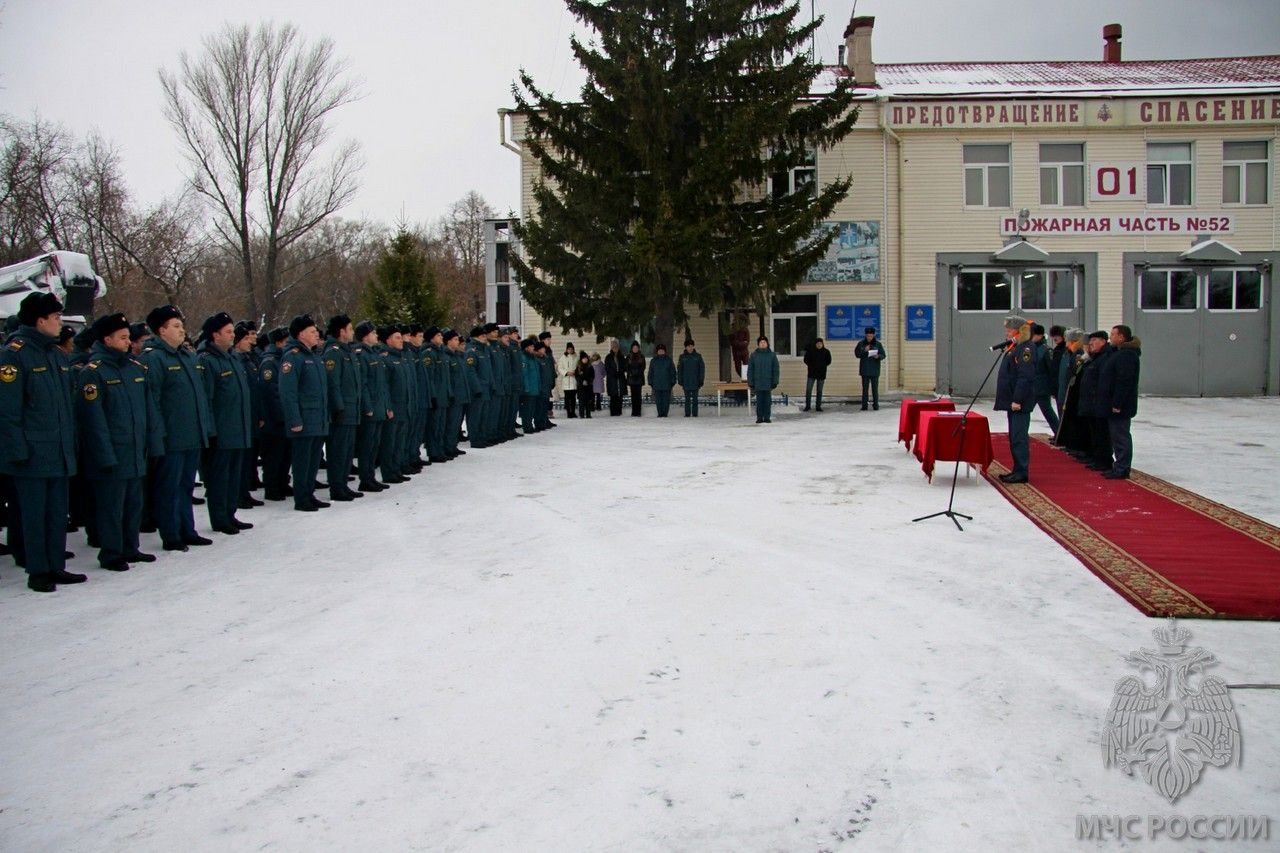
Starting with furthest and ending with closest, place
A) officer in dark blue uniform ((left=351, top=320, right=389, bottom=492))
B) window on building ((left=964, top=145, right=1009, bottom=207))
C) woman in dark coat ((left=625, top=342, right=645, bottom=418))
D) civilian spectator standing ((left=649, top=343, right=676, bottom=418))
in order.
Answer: window on building ((left=964, top=145, right=1009, bottom=207))
woman in dark coat ((left=625, top=342, right=645, bottom=418))
civilian spectator standing ((left=649, top=343, right=676, bottom=418))
officer in dark blue uniform ((left=351, top=320, right=389, bottom=492))

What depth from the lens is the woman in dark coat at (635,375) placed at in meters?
21.4

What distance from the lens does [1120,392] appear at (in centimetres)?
1055

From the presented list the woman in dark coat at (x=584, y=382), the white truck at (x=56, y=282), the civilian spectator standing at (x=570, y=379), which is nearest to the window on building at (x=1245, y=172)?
the woman in dark coat at (x=584, y=382)

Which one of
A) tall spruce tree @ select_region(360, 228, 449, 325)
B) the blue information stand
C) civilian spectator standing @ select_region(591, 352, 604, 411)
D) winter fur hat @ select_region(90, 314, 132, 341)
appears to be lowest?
civilian spectator standing @ select_region(591, 352, 604, 411)

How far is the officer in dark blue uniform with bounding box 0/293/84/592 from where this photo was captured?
6645 mm

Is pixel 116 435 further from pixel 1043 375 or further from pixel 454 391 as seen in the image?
pixel 1043 375

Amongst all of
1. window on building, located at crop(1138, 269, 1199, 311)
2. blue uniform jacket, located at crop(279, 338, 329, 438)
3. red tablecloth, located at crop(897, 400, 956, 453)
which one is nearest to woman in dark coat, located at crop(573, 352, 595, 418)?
red tablecloth, located at crop(897, 400, 956, 453)

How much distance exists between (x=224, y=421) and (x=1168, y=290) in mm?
23504

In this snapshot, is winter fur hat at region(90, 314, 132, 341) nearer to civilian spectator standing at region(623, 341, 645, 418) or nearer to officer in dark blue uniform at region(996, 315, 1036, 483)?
officer in dark blue uniform at region(996, 315, 1036, 483)

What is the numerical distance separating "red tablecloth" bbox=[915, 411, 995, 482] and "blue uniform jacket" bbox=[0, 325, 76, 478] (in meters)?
7.93

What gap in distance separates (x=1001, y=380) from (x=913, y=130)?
16274mm

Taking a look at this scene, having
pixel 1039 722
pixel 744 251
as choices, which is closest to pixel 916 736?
pixel 1039 722

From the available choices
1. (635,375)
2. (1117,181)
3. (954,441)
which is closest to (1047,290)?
(1117,181)

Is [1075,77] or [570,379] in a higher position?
[1075,77]
